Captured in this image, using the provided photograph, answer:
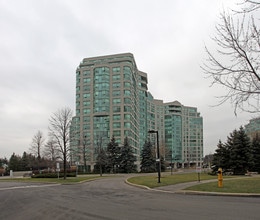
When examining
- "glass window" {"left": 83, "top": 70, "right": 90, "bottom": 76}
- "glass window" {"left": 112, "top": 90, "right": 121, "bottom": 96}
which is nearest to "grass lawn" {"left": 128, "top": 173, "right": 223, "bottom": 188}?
"glass window" {"left": 112, "top": 90, "right": 121, "bottom": 96}

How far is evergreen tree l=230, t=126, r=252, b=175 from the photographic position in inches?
2007

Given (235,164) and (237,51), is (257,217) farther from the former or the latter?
(235,164)

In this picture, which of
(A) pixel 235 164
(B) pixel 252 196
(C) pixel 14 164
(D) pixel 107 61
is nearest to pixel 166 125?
(D) pixel 107 61

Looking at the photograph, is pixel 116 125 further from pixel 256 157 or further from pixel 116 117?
pixel 256 157

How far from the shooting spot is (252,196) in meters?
17.2

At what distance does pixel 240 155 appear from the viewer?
5156 centimetres

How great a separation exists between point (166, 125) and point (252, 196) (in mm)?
174812

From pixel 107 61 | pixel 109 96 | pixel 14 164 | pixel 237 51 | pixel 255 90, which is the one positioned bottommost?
pixel 14 164

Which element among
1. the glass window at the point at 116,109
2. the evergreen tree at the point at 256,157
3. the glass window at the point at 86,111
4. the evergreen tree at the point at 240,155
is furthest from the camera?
the glass window at the point at 86,111

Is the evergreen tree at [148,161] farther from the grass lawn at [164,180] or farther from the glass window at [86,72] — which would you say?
the glass window at [86,72]

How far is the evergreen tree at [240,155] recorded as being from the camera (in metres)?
51.0

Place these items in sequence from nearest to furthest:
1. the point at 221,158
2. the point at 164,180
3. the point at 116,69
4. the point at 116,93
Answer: the point at 164,180 → the point at 221,158 → the point at 116,93 → the point at 116,69

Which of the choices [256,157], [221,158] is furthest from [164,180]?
[256,157]

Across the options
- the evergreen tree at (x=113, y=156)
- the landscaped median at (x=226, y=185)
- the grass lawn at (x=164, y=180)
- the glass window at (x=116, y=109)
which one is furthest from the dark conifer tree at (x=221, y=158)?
the glass window at (x=116, y=109)
